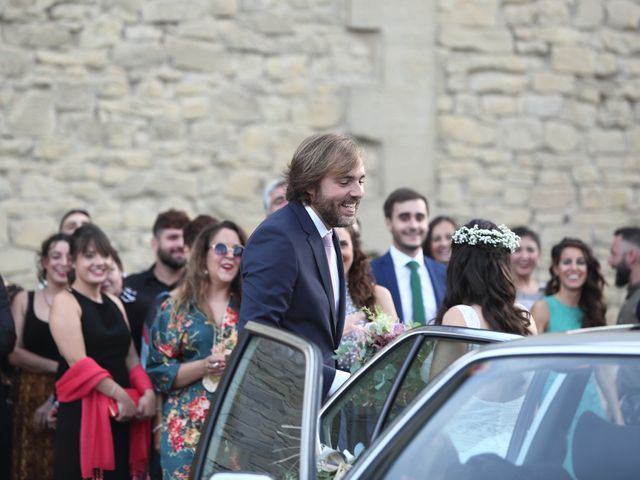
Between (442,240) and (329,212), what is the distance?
4.44 metres

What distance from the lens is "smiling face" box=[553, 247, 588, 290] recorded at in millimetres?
8578

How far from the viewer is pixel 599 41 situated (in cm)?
1231

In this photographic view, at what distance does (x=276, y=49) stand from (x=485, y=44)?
224cm

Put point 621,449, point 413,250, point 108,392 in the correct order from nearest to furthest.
Answer: point 621,449, point 108,392, point 413,250

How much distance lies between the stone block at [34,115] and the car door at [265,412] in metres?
7.44

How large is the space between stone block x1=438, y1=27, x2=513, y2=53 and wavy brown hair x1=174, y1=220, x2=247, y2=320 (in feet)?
18.3

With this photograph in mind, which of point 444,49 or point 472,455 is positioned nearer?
point 472,455

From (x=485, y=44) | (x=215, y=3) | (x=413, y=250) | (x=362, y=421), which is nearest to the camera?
(x=362, y=421)

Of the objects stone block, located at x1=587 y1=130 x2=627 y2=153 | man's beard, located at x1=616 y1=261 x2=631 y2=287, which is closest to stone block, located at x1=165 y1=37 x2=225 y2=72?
stone block, located at x1=587 y1=130 x2=627 y2=153

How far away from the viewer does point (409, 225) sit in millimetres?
7973

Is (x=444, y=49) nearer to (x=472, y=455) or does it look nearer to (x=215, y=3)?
(x=215, y=3)

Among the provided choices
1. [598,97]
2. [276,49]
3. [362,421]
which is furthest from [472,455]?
[598,97]

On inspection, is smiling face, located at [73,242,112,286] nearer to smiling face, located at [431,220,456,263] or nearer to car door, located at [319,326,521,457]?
smiling face, located at [431,220,456,263]

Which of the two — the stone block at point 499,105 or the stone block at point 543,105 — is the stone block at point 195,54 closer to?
the stone block at point 499,105
